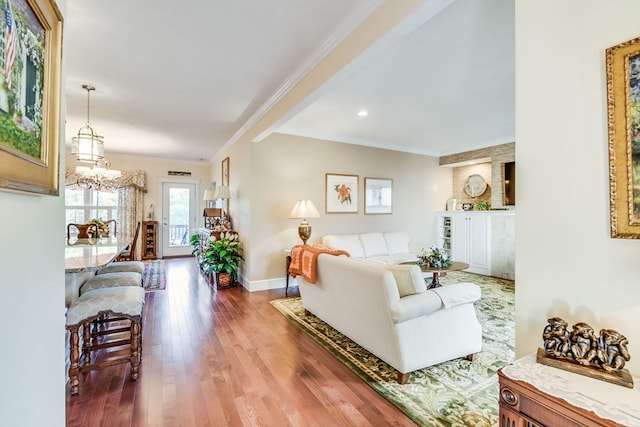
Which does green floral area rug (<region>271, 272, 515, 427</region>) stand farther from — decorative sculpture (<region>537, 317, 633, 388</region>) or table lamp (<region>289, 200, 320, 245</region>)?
table lamp (<region>289, 200, 320, 245</region>)

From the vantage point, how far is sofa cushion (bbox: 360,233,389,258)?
5.14 metres

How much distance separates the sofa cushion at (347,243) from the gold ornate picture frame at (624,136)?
400cm

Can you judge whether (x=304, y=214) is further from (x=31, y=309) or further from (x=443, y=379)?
→ (x=31, y=309)

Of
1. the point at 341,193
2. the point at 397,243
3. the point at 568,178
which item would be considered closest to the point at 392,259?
the point at 397,243

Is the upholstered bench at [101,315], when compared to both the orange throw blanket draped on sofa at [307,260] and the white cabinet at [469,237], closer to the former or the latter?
the orange throw blanket draped on sofa at [307,260]

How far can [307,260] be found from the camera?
3137 mm

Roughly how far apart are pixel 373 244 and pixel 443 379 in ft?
10.2

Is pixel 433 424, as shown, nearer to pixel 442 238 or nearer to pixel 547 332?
pixel 547 332

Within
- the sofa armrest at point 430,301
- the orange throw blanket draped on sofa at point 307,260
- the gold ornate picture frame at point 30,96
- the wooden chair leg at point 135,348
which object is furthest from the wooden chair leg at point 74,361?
the sofa armrest at point 430,301

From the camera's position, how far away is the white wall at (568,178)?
98 cm

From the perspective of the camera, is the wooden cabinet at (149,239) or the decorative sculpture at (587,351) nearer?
the decorative sculpture at (587,351)

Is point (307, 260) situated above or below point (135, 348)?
above

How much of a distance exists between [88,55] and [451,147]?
5.92 m

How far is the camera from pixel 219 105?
3.84m
